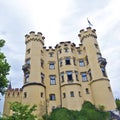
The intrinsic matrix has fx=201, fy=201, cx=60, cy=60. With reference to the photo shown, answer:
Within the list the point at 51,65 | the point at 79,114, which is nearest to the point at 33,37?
the point at 51,65

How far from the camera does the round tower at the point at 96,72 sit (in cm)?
4741

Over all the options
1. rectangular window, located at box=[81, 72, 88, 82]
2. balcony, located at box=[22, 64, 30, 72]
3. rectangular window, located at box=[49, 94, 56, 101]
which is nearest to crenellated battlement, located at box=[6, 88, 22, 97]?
balcony, located at box=[22, 64, 30, 72]

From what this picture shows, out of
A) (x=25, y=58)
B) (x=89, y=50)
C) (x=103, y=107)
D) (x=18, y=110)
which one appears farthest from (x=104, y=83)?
(x=18, y=110)

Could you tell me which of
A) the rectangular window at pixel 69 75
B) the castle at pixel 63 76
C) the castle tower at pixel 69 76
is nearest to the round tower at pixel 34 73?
the castle at pixel 63 76

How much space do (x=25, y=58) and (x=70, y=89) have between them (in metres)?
15.8

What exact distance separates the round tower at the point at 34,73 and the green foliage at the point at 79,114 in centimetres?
359

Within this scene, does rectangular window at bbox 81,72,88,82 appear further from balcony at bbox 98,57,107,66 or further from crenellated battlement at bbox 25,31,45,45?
crenellated battlement at bbox 25,31,45,45

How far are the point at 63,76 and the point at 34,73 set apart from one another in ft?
24.8

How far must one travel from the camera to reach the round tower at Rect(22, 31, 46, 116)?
46.9 meters

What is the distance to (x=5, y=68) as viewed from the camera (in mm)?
22578

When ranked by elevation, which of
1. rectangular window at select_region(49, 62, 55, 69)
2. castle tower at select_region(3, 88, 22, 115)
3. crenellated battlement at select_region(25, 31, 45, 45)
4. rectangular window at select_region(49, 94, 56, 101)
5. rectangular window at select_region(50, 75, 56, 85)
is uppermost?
crenellated battlement at select_region(25, 31, 45, 45)

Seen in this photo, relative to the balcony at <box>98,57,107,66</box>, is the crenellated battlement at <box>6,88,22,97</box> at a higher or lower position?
lower

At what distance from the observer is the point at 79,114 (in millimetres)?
43781

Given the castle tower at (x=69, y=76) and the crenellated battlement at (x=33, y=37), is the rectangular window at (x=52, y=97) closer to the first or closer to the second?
the castle tower at (x=69, y=76)
